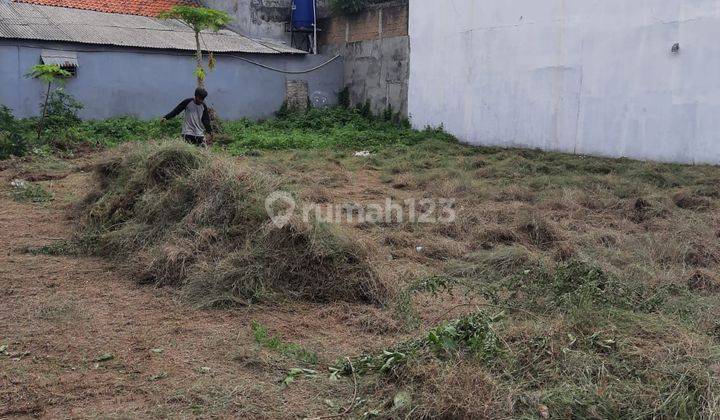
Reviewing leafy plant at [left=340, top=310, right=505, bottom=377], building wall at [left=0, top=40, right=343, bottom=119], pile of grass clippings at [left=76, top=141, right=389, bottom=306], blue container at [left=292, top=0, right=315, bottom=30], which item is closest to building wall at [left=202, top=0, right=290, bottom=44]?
blue container at [left=292, top=0, right=315, bottom=30]

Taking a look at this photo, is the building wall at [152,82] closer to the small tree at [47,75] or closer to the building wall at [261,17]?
the small tree at [47,75]

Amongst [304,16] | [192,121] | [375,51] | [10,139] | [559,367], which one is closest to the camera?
[559,367]

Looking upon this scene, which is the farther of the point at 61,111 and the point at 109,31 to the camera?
the point at 109,31

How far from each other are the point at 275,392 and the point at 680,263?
3909 mm

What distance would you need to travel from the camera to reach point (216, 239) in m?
5.23

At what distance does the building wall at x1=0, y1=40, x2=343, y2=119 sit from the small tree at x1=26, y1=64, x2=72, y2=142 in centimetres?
35

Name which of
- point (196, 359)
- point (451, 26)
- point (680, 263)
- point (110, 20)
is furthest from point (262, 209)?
point (110, 20)

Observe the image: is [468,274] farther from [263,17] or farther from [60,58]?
[263,17]

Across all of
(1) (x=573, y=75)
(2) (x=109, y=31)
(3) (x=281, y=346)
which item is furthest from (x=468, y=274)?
(2) (x=109, y=31)

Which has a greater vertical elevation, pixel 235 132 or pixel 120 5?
pixel 120 5

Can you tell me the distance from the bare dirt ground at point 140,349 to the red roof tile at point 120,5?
13124 mm

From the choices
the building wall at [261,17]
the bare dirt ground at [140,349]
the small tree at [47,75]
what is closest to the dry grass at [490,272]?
the bare dirt ground at [140,349]

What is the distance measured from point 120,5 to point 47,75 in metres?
6.89

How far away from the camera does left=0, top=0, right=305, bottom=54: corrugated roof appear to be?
1397 cm
